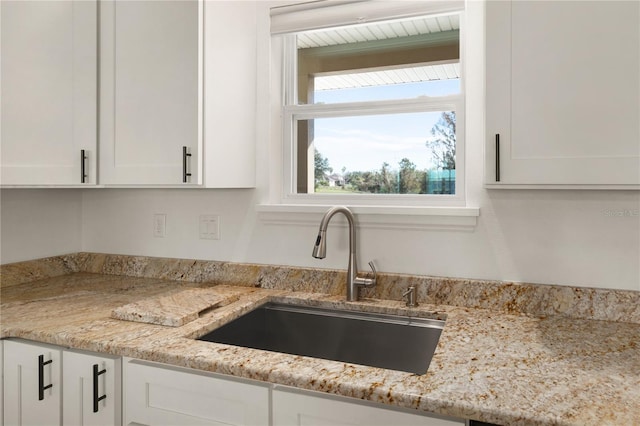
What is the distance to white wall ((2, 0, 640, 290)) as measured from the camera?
151 centimetres

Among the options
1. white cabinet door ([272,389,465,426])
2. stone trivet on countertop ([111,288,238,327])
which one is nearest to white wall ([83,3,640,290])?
stone trivet on countertop ([111,288,238,327])

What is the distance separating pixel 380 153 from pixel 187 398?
3.82ft

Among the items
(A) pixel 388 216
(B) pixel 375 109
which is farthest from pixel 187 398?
(B) pixel 375 109

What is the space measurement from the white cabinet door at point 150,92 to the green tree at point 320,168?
0.54 m

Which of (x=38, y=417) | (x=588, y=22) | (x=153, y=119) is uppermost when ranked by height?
(x=588, y=22)

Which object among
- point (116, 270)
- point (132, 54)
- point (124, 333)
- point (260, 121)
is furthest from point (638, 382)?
point (116, 270)

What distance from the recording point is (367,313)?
1.64 m

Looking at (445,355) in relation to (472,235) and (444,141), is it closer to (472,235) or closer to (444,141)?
(472,235)

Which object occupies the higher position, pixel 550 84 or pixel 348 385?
pixel 550 84

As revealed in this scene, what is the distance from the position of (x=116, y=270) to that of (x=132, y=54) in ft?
3.35

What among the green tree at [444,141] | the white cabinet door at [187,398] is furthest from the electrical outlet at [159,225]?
the green tree at [444,141]

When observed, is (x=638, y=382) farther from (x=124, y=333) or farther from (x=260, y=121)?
(x=260, y=121)

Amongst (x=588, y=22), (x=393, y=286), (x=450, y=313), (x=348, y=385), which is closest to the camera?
(x=348, y=385)

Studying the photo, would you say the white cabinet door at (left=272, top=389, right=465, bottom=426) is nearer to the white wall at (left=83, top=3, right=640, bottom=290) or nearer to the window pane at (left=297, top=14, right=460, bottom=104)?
the white wall at (left=83, top=3, right=640, bottom=290)
